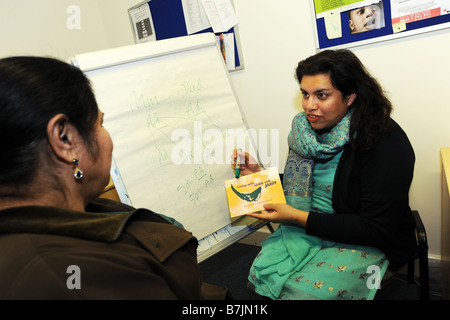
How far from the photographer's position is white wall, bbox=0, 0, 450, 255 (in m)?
1.42

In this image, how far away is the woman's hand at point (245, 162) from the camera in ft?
4.85

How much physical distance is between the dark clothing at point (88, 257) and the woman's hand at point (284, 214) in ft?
1.95

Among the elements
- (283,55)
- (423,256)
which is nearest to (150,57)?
(283,55)

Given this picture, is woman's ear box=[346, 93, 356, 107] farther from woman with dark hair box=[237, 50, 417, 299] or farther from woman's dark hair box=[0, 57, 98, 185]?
woman's dark hair box=[0, 57, 98, 185]

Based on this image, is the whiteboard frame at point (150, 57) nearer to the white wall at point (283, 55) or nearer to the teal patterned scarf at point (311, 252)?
the teal patterned scarf at point (311, 252)

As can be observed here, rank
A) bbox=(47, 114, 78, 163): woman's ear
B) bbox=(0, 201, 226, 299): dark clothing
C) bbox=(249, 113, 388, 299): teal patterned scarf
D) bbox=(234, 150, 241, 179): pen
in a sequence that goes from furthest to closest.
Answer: bbox=(234, 150, 241, 179): pen < bbox=(249, 113, 388, 299): teal patterned scarf < bbox=(47, 114, 78, 163): woman's ear < bbox=(0, 201, 226, 299): dark clothing

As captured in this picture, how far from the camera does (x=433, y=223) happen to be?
1593 millimetres

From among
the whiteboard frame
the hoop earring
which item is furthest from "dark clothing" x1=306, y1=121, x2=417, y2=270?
the hoop earring

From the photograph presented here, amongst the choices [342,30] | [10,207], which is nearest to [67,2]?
[342,30]

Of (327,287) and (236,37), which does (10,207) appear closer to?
(327,287)

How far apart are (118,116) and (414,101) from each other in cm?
130

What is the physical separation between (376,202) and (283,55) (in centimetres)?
100

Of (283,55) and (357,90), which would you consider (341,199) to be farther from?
(283,55)

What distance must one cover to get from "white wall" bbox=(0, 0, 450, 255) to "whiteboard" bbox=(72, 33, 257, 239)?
455 mm
